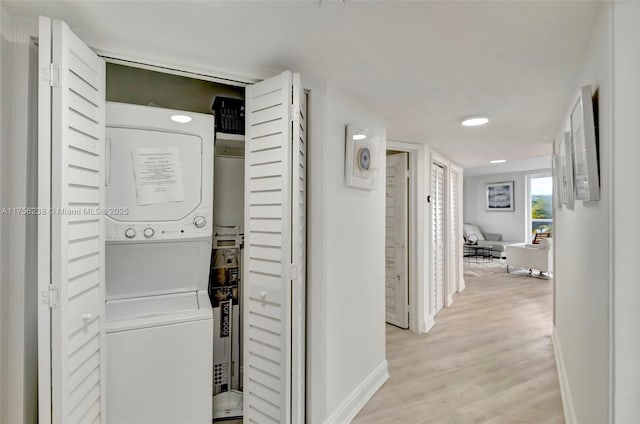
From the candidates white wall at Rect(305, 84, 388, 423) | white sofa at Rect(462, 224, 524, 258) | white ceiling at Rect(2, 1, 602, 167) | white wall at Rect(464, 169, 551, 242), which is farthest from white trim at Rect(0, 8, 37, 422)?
white wall at Rect(464, 169, 551, 242)

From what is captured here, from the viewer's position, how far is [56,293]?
1.16 m

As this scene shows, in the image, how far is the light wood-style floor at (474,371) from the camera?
7.09ft

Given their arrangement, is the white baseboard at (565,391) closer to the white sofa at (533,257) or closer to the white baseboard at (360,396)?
the white baseboard at (360,396)

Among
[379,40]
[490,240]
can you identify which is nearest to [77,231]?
[379,40]

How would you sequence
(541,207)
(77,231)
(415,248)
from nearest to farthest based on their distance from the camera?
(77,231) → (415,248) → (541,207)

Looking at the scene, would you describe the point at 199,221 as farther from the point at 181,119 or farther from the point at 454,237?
the point at 454,237

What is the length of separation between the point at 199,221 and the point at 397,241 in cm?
249

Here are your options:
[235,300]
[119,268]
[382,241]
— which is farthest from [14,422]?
[382,241]

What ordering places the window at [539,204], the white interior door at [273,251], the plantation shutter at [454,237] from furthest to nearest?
1. the window at [539,204]
2. the plantation shutter at [454,237]
3. the white interior door at [273,251]

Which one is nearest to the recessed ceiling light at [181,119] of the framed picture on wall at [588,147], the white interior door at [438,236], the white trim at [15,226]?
the white trim at [15,226]

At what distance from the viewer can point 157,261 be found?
1850 mm

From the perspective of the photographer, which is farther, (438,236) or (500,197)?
(500,197)

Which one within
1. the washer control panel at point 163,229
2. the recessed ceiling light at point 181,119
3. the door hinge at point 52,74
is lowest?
the washer control panel at point 163,229

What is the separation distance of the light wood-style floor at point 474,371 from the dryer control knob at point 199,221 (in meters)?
1.55
